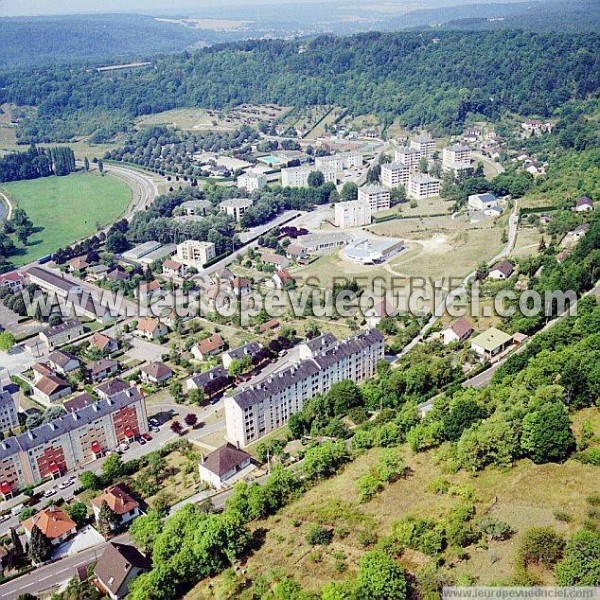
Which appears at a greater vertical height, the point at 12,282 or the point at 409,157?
the point at 409,157

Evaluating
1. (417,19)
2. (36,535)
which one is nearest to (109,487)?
(36,535)

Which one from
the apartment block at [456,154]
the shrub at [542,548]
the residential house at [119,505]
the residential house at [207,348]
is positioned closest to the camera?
the shrub at [542,548]

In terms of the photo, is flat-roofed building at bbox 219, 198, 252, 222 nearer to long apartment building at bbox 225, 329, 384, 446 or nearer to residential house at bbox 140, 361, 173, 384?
residential house at bbox 140, 361, 173, 384

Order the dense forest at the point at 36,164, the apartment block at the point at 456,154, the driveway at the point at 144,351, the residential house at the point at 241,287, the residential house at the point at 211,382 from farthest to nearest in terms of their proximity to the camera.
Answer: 1. the dense forest at the point at 36,164
2. the apartment block at the point at 456,154
3. the residential house at the point at 241,287
4. the driveway at the point at 144,351
5. the residential house at the point at 211,382

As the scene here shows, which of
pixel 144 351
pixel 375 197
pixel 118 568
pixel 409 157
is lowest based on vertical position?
pixel 144 351

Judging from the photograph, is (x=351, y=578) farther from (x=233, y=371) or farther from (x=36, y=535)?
(x=233, y=371)

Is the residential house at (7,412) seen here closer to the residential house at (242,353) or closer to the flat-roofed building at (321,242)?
the residential house at (242,353)

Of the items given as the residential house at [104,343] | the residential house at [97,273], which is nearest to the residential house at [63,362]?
the residential house at [104,343]

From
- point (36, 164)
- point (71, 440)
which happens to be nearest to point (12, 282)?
point (71, 440)

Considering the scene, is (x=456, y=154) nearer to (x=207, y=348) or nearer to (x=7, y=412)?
(x=207, y=348)
